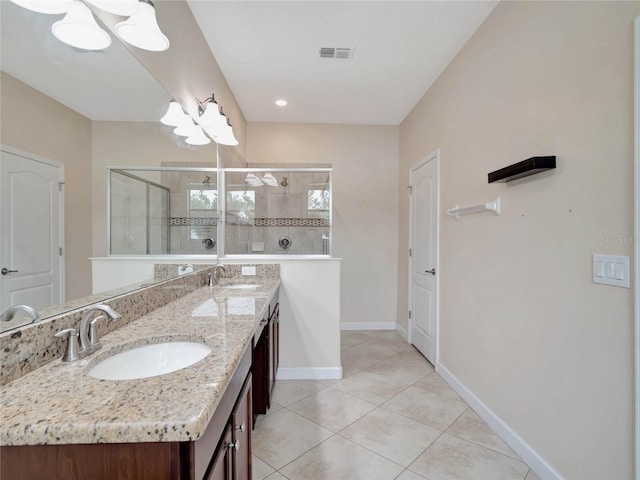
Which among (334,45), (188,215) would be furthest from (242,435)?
(334,45)

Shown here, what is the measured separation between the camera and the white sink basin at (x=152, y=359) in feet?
3.21

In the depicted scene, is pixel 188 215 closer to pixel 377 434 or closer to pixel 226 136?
pixel 226 136

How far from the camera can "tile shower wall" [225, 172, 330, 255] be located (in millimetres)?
3227

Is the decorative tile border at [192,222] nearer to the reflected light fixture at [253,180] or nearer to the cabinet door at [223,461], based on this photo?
the reflected light fixture at [253,180]

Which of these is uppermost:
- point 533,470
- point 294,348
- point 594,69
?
point 594,69

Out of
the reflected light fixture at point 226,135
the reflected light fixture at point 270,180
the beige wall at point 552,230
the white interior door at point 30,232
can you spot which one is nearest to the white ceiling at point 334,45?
the beige wall at point 552,230

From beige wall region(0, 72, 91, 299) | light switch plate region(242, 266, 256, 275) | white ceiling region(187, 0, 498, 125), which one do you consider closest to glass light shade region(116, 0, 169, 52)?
beige wall region(0, 72, 91, 299)

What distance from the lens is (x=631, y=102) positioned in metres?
1.12

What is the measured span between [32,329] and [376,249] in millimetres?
3589

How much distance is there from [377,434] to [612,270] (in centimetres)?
158

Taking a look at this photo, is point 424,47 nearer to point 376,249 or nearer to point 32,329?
point 376,249

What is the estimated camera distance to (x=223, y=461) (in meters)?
0.88

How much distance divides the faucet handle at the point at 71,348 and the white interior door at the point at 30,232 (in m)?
0.11

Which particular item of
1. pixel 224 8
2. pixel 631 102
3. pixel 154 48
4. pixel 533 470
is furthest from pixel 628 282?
pixel 224 8
